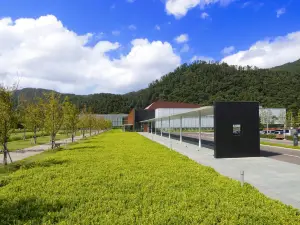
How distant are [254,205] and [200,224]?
196cm

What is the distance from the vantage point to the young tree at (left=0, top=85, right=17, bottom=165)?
1357 cm

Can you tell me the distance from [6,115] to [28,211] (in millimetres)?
8330

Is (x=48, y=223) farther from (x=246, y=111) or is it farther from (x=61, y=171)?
(x=246, y=111)

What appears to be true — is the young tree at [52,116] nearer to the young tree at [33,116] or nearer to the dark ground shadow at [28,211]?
Answer: the young tree at [33,116]

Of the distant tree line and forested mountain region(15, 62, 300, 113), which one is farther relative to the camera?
forested mountain region(15, 62, 300, 113)

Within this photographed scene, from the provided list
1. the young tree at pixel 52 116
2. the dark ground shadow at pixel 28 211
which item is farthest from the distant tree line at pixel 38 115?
the dark ground shadow at pixel 28 211

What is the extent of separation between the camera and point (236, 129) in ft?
58.9

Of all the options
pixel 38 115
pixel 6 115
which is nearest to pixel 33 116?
pixel 38 115

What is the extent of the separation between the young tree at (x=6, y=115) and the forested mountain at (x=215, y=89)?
65402 millimetres

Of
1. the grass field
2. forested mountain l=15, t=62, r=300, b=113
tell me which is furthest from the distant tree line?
forested mountain l=15, t=62, r=300, b=113

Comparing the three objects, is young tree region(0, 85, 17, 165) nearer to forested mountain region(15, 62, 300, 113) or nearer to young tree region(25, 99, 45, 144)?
young tree region(25, 99, 45, 144)

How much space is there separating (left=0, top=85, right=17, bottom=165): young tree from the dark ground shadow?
273 inches

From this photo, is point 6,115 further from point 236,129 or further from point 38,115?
point 38,115

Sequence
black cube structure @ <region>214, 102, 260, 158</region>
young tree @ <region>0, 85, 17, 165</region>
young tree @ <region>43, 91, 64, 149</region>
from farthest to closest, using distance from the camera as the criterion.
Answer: young tree @ <region>43, 91, 64, 149</region> → black cube structure @ <region>214, 102, 260, 158</region> → young tree @ <region>0, 85, 17, 165</region>
